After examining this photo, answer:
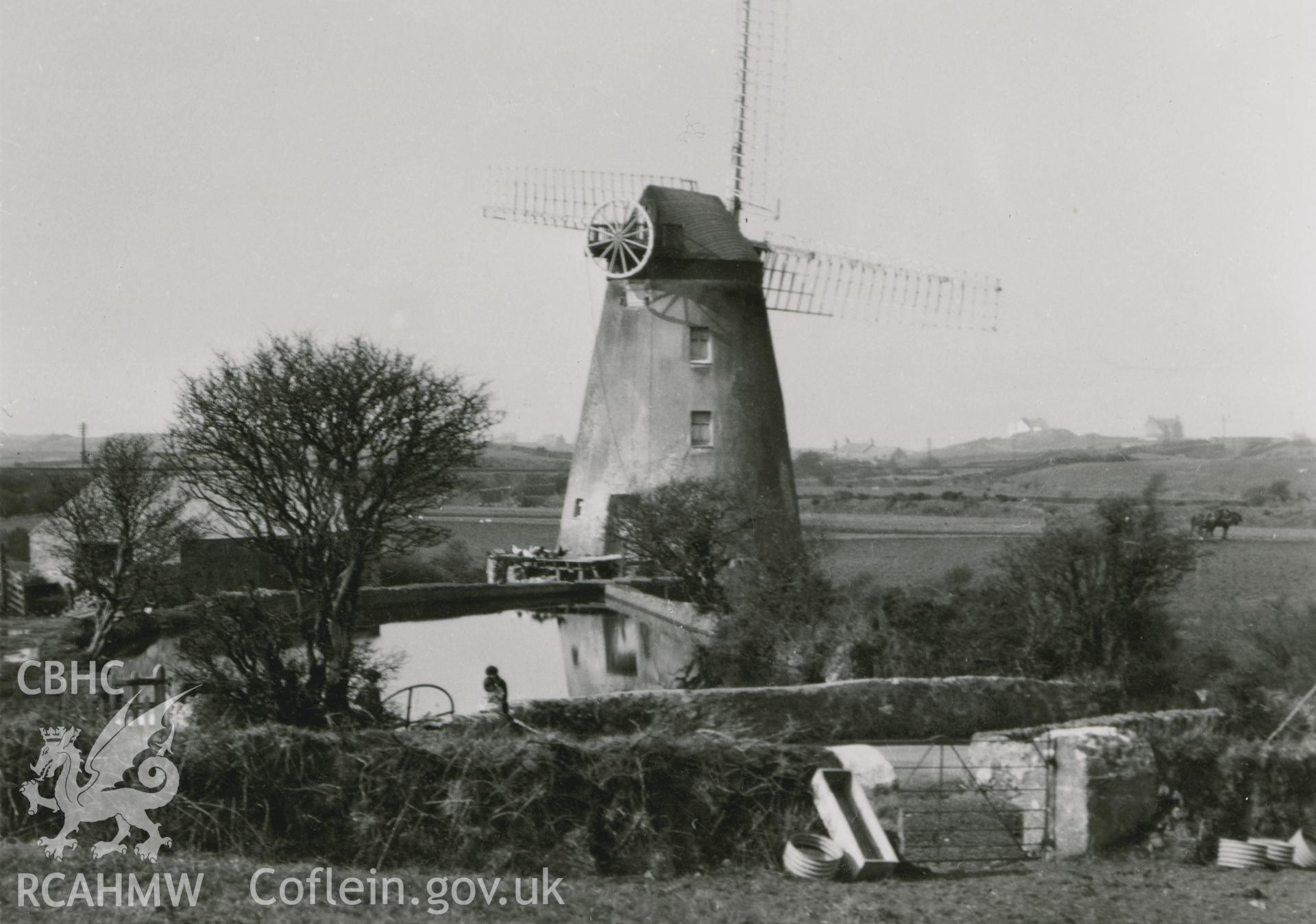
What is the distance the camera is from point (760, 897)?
820 cm

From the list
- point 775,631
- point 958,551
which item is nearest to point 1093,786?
point 775,631

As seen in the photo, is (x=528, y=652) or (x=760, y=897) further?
(x=528, y=652)

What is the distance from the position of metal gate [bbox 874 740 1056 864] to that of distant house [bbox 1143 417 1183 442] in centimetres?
10208

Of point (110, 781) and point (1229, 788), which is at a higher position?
point (110, 781)

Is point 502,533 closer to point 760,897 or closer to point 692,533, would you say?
point 692,533

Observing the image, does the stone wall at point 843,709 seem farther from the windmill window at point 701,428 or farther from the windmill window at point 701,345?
the windmill window at point 701,345

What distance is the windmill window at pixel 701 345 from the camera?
26.9 metres

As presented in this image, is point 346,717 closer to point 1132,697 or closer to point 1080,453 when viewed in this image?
point 1132,697

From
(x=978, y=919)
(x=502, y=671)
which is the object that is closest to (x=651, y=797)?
(x=978, y=919)

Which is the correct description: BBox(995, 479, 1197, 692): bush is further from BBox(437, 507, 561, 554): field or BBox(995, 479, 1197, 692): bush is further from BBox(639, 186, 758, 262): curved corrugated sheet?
BBox(437, 507, 561, 554): field

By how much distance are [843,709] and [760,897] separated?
20.0 feet

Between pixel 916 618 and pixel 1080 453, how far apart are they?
89.1 meters

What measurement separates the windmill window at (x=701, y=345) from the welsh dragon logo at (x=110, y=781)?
19.2m

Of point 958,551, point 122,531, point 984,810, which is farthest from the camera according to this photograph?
point 958,551
